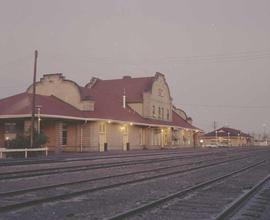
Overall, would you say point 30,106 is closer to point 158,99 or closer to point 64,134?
point 64,134

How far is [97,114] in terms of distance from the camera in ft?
180

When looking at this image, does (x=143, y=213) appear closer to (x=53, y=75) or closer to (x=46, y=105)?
(x=46, y=105)

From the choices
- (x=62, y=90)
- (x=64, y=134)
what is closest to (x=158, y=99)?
(x=62, y=90)

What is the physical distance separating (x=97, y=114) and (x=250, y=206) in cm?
4247

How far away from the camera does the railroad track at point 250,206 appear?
37.2 ft

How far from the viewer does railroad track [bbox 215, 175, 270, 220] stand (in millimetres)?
11352

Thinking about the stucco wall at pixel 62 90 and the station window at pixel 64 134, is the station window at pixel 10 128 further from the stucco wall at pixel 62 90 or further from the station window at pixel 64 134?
the stucco wall at pixel 62 90

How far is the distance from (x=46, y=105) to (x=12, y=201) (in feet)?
120

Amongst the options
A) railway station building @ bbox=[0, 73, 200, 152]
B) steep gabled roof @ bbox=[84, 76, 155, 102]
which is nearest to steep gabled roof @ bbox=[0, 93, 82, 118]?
railway station building @ bbox=[0, 73, 200, 152]

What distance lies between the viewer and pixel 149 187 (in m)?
17.5

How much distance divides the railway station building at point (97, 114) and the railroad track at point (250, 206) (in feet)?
101

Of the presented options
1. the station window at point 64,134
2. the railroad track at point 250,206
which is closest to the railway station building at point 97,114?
the station window at point 64,134

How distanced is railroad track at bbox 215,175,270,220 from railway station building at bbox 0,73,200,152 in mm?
30902

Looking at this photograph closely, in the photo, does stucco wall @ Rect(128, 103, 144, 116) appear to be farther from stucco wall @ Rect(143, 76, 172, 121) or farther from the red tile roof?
the red tile roof
